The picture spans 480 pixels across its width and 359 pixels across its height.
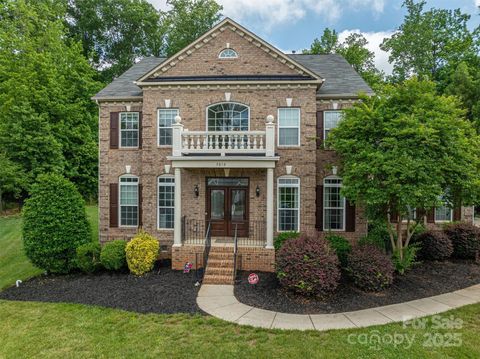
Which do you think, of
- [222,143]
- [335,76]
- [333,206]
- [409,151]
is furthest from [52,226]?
[335,76]

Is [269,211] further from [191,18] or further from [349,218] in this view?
[191,18]

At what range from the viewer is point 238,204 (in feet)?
36.7

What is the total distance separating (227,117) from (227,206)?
376 cm

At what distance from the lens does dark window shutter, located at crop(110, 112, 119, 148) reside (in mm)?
11898

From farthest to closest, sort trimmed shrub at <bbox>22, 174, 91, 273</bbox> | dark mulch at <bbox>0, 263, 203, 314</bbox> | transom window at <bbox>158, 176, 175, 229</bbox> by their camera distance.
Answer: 1. transom window at <bbox>158, 176, 175, 229</bbox>
2. trimmed shrub at <bbox>22, 174, 91, 273</bbox>
3. dark mulch at <bbox>0, 263, 203, 314</bbox>

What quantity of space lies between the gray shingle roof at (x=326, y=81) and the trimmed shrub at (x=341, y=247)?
5800 mm

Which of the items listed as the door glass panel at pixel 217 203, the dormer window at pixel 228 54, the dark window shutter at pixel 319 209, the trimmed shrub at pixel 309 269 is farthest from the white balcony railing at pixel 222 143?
the trimmed shrub at pixel 309 269

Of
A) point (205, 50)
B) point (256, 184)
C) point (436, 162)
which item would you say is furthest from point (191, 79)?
point (436, 162)

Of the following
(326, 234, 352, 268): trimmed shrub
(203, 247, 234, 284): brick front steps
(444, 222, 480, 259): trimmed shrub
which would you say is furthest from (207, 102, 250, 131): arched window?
(444, 222, 480, 259): trimmed shrub

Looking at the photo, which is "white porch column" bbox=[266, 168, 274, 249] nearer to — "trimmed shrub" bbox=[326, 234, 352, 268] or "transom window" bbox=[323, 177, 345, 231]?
"trimmed shrub" bbox=[326, 234, 352, 268]

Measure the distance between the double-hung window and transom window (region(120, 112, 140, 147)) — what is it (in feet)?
21.0

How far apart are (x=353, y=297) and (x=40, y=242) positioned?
33.4 feet

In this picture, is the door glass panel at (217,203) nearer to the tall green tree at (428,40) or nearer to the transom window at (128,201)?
the transom window at (128,201)

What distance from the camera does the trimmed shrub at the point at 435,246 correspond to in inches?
408
